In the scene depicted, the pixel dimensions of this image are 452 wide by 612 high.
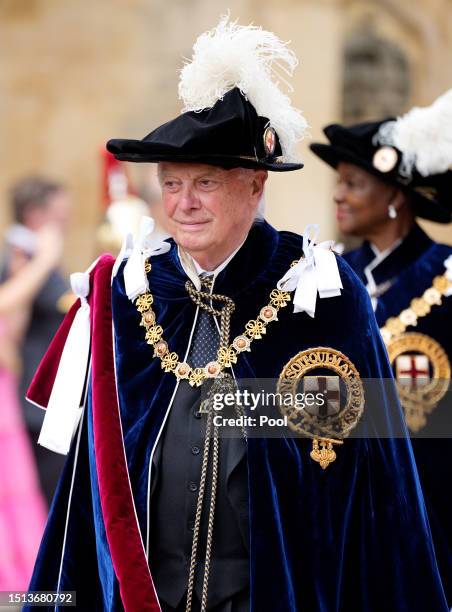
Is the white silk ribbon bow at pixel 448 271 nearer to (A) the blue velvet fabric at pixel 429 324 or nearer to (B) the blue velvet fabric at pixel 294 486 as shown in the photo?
(A) the blue velvet fabric at pixel 429 324

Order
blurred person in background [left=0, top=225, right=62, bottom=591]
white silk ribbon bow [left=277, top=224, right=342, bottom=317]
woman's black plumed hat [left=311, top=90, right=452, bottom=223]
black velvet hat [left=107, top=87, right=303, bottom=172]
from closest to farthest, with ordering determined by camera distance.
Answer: black velvet hat [left=107, top=87, right=303, bottom=172], white silk ribbon bow [left=277, top=224, right=342, bottom=317], woman's black plumed hat [left=311, top=90, right=452, bottom=223], blurred person in background [left=0, top=225, right=62, bottom=591]

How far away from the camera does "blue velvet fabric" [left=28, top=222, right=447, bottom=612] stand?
12.2 feet

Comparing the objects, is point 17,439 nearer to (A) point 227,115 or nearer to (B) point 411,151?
(B) point 411,151

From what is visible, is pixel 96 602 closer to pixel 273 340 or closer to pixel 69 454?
pixel 69 454

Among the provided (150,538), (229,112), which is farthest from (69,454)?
(229,112)

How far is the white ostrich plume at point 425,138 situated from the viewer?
553 centimetres

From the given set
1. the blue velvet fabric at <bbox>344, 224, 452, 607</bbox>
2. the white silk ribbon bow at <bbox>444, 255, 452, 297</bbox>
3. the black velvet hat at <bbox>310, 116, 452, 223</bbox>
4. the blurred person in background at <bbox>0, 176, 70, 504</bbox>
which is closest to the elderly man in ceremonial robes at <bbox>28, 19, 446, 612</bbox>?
the blue velvet fabric at <bbox>344, 224, 452, 607</bbox>

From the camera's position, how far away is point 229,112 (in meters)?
3.76

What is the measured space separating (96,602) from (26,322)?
449 centimetres

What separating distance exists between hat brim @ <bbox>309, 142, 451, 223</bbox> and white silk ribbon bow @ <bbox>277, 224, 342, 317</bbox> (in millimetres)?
1845

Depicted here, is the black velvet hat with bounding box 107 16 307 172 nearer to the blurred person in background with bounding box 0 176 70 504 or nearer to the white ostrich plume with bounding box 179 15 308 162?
the white ostrich plume with bounding box 179 15 308 162

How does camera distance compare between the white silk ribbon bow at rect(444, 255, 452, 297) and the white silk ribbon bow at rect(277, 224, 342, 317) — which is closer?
the white silk ribbon bow at rect(277, 224, 342, 317)

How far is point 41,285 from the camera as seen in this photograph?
8.26 metres

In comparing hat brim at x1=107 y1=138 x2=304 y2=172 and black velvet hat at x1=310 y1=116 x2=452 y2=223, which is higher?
black velvet hat at x1=310 y1=116 x2=452 y2=223
